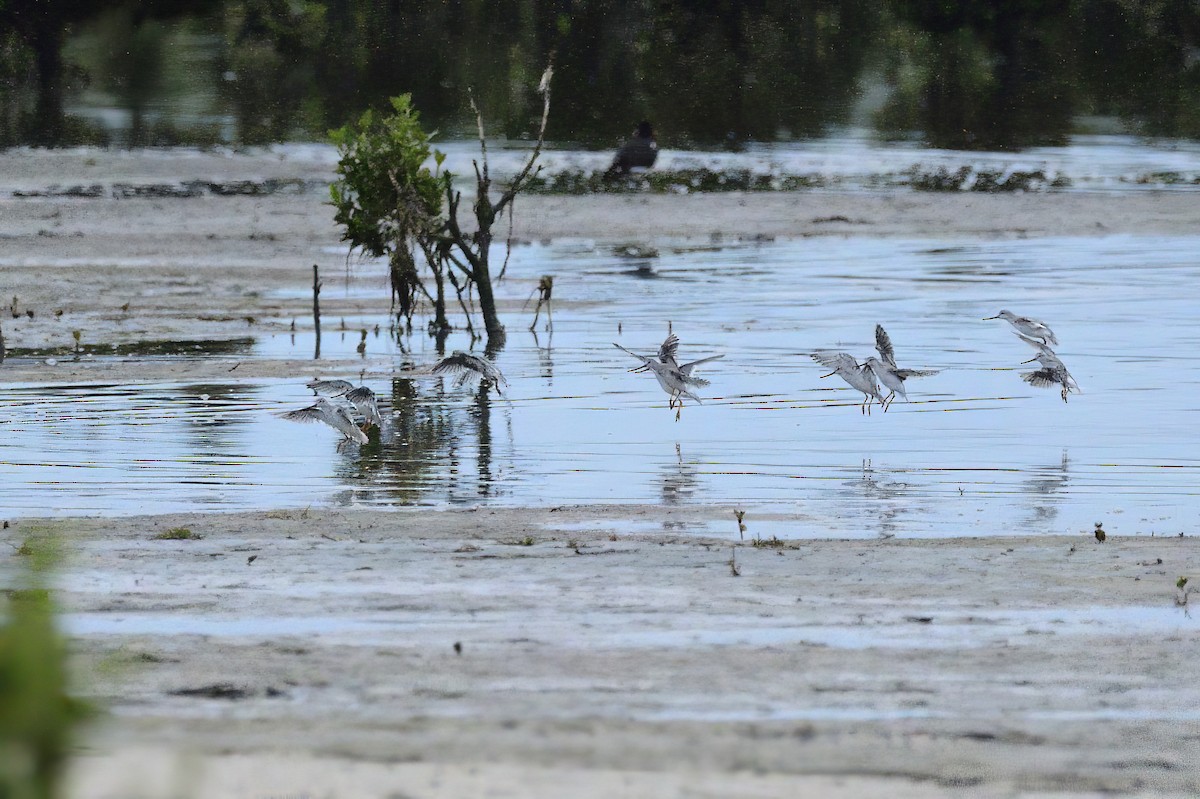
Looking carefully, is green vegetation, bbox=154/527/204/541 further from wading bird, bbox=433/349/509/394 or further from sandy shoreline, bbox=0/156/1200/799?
wading bird, bbox=433/349/509/394

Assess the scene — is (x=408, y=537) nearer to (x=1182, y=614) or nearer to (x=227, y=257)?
(x=1182, y=614)

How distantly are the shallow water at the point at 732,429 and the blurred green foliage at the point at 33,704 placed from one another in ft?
26.4

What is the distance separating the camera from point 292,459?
13719 millimetres

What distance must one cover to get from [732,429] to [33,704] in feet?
41.0

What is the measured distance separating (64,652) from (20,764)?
0.18 meters

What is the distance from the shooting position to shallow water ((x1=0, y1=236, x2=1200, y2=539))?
1184 centimetres

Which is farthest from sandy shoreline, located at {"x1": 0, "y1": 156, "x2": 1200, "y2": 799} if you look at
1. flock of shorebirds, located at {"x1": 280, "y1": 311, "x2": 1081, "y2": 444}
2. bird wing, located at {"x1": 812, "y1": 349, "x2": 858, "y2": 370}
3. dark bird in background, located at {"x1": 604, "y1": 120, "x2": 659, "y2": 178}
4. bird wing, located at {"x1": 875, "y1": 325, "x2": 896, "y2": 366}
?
dark bird in background, located at {"x1": 604, "y1": 120, "x2": 659, "y2": 178}

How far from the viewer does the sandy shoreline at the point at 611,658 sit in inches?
233

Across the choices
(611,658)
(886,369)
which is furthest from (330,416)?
(611,658)

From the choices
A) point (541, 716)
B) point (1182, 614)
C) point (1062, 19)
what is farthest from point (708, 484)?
point (1062, 19)

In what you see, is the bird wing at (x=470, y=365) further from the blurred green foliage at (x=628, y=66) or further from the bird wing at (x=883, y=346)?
the blurred green foliage at (x=628, y=66)

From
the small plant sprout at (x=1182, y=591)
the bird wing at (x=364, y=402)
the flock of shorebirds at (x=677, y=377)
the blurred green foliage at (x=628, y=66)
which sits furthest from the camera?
the blurred green foliage at (x=628, y=66)

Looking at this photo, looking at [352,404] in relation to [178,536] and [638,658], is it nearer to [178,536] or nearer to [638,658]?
[178,536]

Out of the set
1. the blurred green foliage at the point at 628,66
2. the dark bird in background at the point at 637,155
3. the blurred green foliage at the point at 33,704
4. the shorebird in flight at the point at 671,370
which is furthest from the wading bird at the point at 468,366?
the blurred green foliage at the point at 628,66
